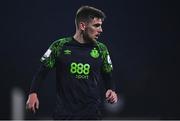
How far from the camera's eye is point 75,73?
7.09 m

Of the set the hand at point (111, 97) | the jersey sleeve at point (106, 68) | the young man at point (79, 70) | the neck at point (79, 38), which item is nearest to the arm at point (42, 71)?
the young man at point (79, 70)

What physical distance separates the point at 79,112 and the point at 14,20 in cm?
685

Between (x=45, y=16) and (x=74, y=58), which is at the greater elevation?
(x=45, y=16)

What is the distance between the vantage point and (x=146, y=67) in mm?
14000

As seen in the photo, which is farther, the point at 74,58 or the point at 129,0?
the point at 129,0

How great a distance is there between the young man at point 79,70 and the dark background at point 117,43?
19.7 feet

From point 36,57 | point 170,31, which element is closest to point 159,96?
point 170,31

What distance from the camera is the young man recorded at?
7074 mm

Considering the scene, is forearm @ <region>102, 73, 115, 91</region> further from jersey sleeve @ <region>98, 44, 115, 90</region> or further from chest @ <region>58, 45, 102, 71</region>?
chest @ <region>58, 45, 102, 71</region>

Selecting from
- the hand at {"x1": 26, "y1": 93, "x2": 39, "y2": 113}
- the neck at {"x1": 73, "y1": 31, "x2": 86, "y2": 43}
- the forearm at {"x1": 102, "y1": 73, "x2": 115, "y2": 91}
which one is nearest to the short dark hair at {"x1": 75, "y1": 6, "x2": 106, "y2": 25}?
the neck at {"x1": 73, "y1": 31, "x2": 86, "y2": 43}

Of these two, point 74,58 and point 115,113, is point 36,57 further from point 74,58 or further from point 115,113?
point 74,58

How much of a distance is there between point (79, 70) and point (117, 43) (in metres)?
6.69

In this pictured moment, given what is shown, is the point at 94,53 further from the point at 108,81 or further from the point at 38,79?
the point at 38,79

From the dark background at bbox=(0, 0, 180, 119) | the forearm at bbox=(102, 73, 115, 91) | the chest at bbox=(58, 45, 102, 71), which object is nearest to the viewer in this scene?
the chest at bbox=(58, 45, 102, 71)
